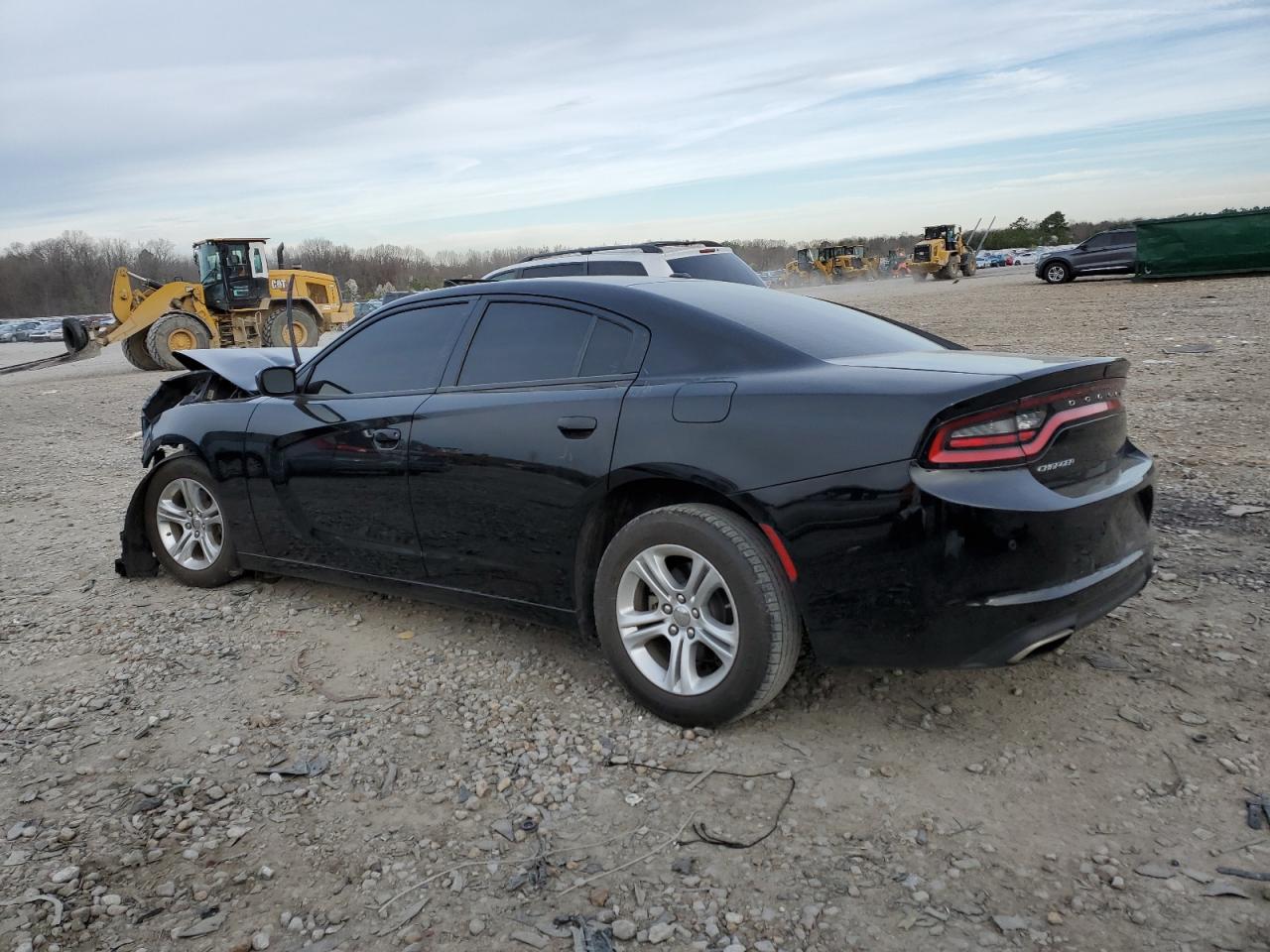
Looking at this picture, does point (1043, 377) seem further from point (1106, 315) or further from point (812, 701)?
point (1106, 315)

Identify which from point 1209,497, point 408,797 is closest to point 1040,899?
point 408,797

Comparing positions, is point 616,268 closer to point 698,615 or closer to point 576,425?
point 576,425

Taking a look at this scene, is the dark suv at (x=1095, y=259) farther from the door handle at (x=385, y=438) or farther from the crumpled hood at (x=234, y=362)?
the door handle at (x=385, y=438)

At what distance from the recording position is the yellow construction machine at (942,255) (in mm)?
43500

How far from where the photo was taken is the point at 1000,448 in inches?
108

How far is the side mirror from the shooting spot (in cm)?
439

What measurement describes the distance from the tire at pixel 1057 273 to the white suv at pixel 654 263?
67.3 feet

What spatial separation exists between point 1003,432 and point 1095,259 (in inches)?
1114

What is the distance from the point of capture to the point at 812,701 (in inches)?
132

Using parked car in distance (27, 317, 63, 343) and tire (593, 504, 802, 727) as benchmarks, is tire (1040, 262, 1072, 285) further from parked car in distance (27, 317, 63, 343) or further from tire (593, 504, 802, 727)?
parked car in distance (27, 317, 63, 343)

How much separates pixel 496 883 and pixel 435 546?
1.60 metres

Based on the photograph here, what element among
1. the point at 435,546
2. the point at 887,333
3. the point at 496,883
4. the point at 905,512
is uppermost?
the point at 887,333

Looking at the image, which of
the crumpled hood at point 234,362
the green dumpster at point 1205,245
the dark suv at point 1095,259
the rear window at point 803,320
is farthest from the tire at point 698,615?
the dark suv at point 1095,259

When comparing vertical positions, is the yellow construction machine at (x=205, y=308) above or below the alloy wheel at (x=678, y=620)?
above
